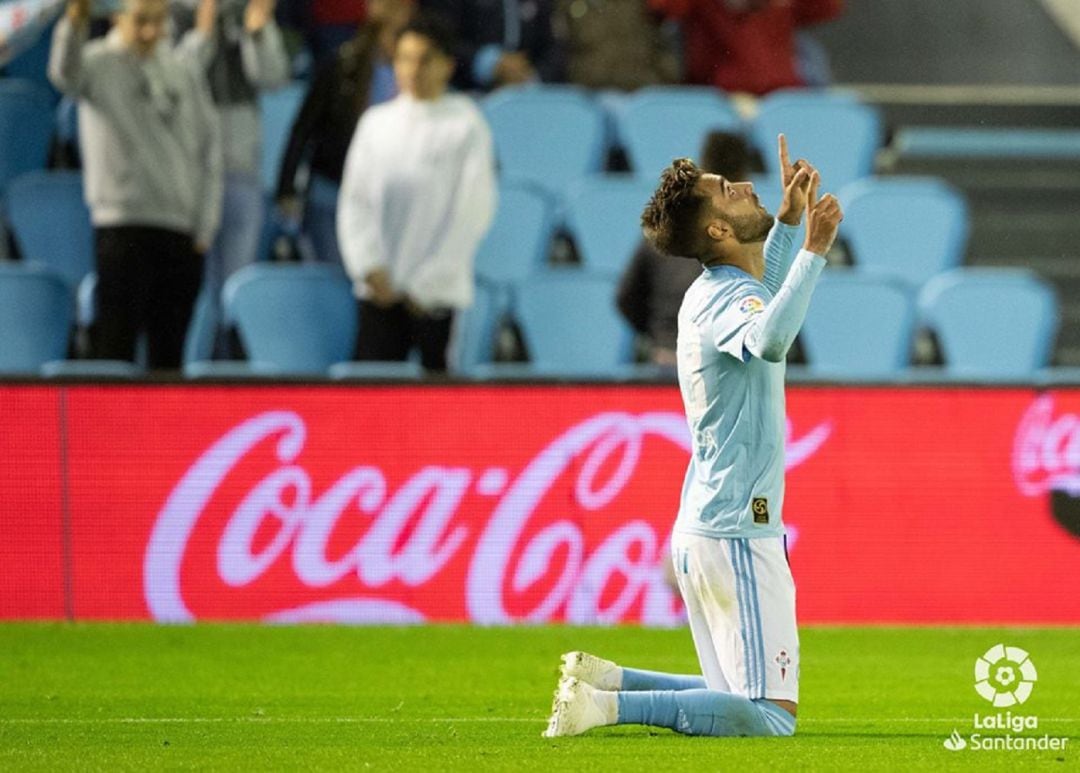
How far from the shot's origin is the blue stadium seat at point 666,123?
1354 centimetres

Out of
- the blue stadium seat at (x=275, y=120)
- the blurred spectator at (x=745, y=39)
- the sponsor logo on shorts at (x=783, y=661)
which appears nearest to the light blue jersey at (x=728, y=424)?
the sponsor logo on shorts at (x=783, y=661)

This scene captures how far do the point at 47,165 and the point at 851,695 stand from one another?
756 cm

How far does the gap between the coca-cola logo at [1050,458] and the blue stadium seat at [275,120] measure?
534 centimetres

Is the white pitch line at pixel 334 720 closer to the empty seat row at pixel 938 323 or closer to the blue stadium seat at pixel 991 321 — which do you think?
the empty seat row at pixel 938 323

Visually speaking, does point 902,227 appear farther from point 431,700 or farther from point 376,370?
point 431,700

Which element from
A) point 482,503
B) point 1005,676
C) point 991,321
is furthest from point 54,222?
point 1005,676

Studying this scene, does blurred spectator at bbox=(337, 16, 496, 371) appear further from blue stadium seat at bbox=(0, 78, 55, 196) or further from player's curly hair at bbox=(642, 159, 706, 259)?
player's curly hair at bbox=(642, 159, 706, 259)

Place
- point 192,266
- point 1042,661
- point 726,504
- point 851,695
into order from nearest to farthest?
1. point 726,504
2. point 851,695
3. point 1042,661
4. point 192,266

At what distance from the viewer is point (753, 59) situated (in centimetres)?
1430

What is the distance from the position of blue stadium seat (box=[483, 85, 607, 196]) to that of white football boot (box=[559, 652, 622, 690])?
7.56 meters

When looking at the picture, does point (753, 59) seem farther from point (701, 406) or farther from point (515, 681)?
point (701, 406)

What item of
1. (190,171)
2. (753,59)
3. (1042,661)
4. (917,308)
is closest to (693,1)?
(753,59)

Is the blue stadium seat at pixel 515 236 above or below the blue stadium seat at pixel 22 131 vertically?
below

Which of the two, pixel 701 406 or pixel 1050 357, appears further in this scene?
pixel 1050 357
